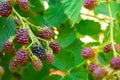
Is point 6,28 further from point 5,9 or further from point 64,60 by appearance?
point 64,60

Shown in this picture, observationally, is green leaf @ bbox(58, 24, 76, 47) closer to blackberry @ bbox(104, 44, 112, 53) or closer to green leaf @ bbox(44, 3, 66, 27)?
green leaf @ bbox(44, 3, 66, 27)

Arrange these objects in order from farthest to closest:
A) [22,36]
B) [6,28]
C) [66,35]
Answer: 1. [66,35]
2. [6,28]
3. [22,36]

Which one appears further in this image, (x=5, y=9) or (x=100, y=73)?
(x=5, y=9)

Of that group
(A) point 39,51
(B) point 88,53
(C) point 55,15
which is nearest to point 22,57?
(A) point 39,51

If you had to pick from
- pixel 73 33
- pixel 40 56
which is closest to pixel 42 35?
pixel 40 56

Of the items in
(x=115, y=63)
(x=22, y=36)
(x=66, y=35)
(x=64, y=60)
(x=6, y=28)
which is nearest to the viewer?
(x=115, y=63)

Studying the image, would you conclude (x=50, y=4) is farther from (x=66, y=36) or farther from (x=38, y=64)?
(x=38, y=64)

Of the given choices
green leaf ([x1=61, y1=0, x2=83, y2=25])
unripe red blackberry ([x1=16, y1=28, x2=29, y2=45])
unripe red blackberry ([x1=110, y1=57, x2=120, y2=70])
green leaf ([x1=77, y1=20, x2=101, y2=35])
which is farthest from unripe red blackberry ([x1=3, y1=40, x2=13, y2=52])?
green leaf ([x1=77, y1=20, x2=101, y2=35])
